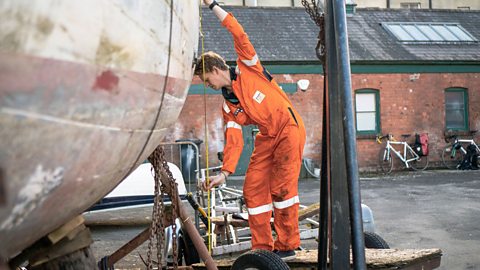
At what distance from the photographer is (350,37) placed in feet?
74.7

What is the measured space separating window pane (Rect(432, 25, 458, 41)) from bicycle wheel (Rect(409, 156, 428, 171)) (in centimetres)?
524

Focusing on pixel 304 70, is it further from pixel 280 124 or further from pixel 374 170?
pixel 280 124

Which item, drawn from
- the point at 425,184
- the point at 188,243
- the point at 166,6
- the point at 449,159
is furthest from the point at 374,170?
the point at 166,6

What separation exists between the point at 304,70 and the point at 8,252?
66.9 ft

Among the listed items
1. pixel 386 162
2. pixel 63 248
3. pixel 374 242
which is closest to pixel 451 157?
pixel 386 162

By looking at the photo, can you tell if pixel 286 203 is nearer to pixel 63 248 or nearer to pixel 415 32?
pixel 63 248

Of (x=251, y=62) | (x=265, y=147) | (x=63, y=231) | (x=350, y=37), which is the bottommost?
(x=63, y=231)

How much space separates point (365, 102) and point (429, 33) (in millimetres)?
4474

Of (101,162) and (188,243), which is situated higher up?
(101,162)

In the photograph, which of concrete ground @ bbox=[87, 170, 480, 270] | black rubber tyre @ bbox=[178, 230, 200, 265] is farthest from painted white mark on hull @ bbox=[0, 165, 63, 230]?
black rubber tyre @ bbox=[178, 230, 200, 265]

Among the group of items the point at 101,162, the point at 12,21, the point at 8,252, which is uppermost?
the point at 12,21

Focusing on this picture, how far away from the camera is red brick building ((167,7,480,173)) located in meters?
20.8

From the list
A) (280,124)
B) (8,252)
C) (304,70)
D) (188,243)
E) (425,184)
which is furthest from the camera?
(304,70)

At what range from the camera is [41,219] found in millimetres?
1196
